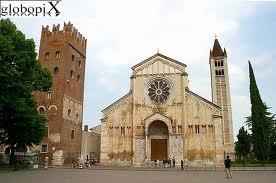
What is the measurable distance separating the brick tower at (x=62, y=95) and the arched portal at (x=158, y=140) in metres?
11.7

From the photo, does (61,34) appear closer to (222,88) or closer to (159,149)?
(159,149)

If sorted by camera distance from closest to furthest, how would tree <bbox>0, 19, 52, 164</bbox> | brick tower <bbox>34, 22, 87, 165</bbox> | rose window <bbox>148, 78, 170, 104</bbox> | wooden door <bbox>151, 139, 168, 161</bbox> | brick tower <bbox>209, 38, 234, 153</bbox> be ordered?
1. tree <bbox>0, 19, 52, 164</bbox>
2. wooden door <bbox>151, 139, 168, 161</bbox>
3. brick tower <bbox>34, 22, 87, 165</bbox>
4. rose window <bbox>148, 78, 170, 104</bbox>
5. brick tower <bbox>209, 38, 234, 153</bbox>

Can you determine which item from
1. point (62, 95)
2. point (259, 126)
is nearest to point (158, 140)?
point (259, 126)

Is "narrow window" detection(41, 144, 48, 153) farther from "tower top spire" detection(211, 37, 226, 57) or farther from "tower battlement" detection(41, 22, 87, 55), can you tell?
"tower top spire" detection(211, 37, 226, 57)

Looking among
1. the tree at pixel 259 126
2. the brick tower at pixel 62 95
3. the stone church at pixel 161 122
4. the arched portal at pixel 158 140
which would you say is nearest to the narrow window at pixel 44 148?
the brick tower at pixel 62 95

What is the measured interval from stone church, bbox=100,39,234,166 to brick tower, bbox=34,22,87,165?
525 centimetres

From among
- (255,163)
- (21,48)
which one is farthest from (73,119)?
(255,163)

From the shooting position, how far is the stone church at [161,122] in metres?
39.2

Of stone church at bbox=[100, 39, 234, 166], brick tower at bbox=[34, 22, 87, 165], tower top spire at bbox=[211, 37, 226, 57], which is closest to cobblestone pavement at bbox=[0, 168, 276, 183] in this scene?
stone church at bbox=[100, 39, 234, 166]

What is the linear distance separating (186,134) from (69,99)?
1759 centimetres

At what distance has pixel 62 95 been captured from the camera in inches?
1684

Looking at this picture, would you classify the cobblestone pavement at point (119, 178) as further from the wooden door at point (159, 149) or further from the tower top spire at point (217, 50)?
the tower top spire at point (217, 50)

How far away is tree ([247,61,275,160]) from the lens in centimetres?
3628

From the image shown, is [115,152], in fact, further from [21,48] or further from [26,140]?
[21,48]
